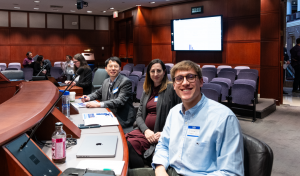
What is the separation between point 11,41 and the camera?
40.5 ft

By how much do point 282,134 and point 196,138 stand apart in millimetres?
3550

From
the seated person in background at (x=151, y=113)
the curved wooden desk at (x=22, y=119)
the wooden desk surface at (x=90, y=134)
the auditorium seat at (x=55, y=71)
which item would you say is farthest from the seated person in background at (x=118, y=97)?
the auditorium seat at (x=55, y=71)

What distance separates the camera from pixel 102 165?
57.1 inches

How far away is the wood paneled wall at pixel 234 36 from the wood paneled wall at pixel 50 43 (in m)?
2.15

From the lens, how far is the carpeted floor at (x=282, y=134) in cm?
316

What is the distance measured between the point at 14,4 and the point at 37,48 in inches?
102

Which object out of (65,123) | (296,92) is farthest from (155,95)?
(296,92)

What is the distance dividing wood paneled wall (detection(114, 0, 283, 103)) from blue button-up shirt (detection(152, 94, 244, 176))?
613cm

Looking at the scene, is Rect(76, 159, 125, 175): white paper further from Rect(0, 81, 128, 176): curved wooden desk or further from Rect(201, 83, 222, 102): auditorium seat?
Rect(201, 83, 222, 102): auditorium seat

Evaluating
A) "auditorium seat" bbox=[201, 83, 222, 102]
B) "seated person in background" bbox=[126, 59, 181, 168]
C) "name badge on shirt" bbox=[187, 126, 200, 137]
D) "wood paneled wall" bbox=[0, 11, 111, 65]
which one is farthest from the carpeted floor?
"wood paneled wall" bbox=[0, 11, 111, 65]

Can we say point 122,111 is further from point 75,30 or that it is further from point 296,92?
point 75,30

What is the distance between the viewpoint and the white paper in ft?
4.61

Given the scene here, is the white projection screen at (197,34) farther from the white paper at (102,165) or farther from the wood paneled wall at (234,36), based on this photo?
the white paper at (102,165)

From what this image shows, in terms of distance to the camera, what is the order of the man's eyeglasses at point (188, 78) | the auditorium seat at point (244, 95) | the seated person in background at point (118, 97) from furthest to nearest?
1. the auditorium seat at point (244, 95)
2. the seated person in background at point (118, 97)
3. the man's eyeglasses at point (188, 78)
